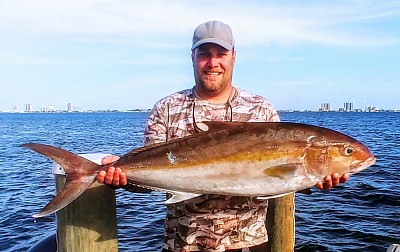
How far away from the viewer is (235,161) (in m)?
4.19

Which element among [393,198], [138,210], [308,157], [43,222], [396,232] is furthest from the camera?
[393,198]

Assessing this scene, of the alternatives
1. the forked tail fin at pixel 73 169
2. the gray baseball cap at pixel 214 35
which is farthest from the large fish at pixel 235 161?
the gray baseball cap at pixel 214 35

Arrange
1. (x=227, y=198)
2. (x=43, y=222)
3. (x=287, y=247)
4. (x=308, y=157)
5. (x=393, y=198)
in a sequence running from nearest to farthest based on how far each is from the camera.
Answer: (x=308, y=157)
(x=227, y=198)
(x=287, y=247)
(x=43, y=222)
(x=393, y=198)

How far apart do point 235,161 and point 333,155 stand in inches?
35.0

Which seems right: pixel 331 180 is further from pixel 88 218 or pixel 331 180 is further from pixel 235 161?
pixel 88 218

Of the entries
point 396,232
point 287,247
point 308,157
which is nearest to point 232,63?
point 308,157

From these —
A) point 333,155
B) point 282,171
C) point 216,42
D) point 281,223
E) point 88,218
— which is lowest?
point 281,223

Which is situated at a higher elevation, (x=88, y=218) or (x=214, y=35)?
(x=214, y=35)

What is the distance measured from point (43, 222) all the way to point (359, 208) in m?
10.3

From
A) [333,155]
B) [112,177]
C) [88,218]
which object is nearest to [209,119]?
[112,177]

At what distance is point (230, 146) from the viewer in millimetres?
4238

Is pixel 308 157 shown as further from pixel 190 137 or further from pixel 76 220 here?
pixel 76 220

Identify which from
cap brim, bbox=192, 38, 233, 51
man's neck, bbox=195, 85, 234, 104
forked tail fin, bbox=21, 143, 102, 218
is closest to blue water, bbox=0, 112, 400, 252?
man's neck, bbox=195, 85, 234, 104

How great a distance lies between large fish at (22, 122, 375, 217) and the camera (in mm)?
4137
